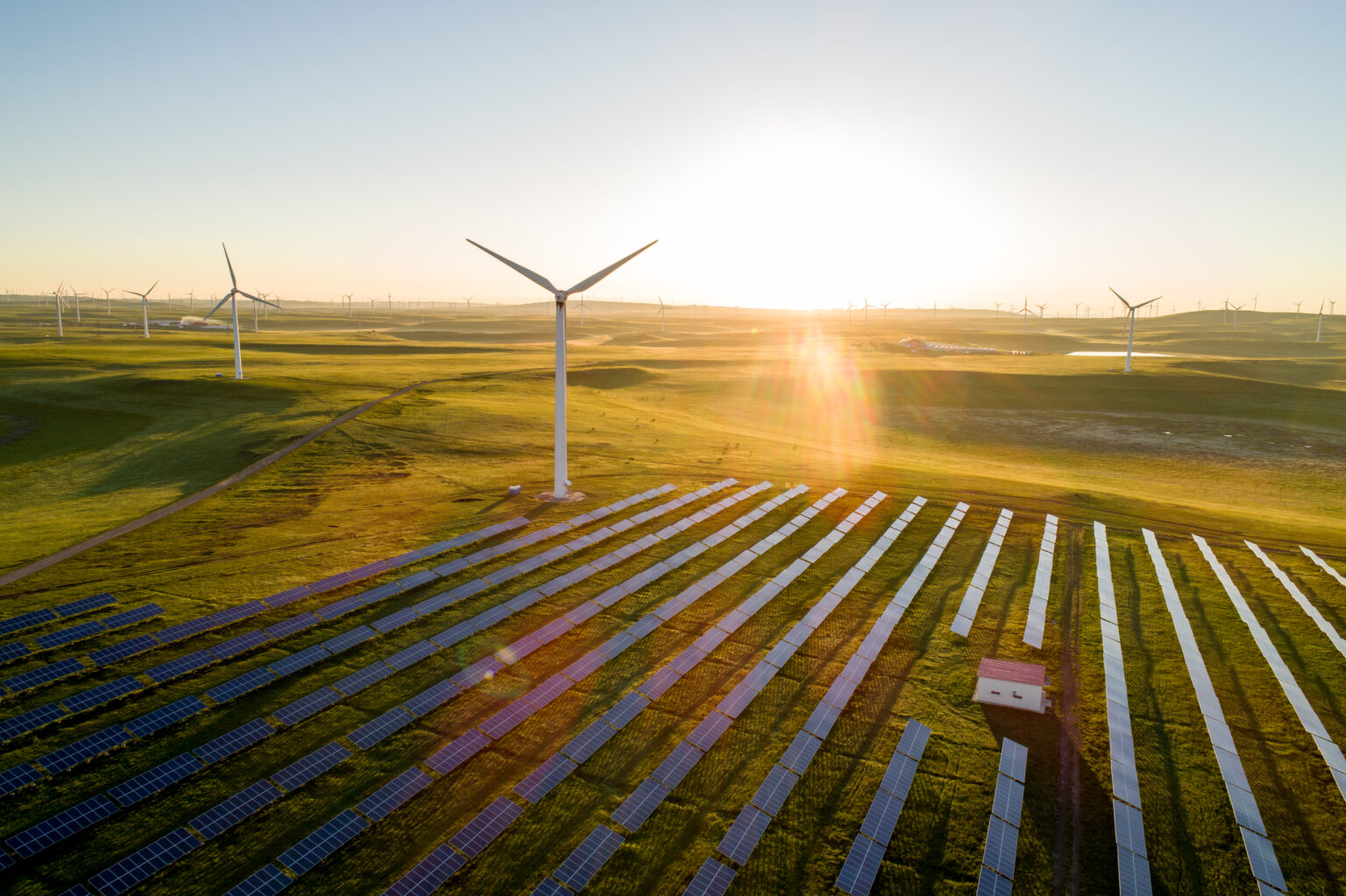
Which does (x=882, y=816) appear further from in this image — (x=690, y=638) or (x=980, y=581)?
(x=980, y=581)

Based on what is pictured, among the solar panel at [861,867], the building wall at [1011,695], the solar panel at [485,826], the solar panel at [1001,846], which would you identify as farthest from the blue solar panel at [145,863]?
the building wall at [1011,695]

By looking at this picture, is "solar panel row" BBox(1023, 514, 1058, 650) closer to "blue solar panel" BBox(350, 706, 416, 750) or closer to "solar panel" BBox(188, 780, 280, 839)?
"blue solar panel" BBox(350, 706, 416, 750)

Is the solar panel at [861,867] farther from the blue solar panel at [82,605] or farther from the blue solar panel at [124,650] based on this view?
the blue solar panel at [82,605]

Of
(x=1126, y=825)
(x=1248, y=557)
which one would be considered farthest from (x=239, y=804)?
(x=1248, y=557)

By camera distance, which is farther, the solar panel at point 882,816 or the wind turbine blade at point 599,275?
the wind turbine blade at point 599,275

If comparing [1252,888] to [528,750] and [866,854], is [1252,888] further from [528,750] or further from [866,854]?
[528,750]

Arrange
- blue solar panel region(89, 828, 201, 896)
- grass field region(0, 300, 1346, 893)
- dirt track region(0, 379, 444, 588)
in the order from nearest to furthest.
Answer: blue solar panel region(89, 828, 201, 896) → grass field region(0, 300, 1346, 893) → dirt track region(0, 379, 444, 588)

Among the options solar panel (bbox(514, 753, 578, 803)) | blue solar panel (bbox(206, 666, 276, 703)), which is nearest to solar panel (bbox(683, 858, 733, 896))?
solar panel (bbox(514, 753, 578, 803))
